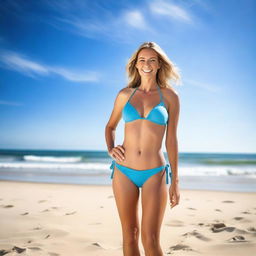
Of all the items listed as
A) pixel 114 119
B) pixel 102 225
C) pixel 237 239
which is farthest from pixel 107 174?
pixel 114 119

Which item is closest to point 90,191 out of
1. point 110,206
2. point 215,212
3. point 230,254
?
point 110,206

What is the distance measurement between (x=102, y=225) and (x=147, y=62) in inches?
135

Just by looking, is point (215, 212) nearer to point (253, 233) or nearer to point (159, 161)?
point (253, 233)

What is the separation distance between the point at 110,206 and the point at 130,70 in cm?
448

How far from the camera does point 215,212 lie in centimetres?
635

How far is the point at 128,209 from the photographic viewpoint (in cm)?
263

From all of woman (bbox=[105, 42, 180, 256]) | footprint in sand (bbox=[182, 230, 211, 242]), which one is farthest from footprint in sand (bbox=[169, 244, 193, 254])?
woman (bbox=[105, 42, 180, 256])

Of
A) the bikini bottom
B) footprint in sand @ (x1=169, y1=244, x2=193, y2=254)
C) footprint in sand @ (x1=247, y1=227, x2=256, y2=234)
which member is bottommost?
footprint in sand @ (x1=169, y1=244, x2=193, y2=254)

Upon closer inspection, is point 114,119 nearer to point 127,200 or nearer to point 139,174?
point 139,174

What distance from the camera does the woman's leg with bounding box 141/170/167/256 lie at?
2.52 meters

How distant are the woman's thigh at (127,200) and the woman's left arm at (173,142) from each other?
346mm

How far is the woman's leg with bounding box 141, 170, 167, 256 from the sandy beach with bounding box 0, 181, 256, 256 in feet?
5.22

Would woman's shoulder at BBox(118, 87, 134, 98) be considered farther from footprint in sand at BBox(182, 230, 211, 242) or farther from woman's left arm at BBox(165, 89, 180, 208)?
footprint in sand at BBox(182, 230, 211, 242)

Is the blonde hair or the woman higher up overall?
the blonde hair
